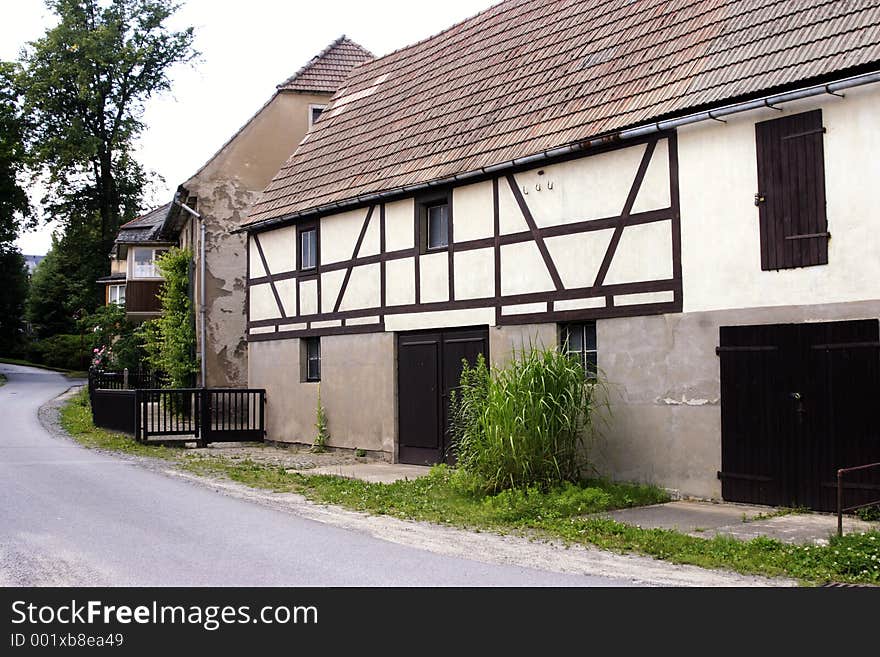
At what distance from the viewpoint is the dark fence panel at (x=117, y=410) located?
800 inches

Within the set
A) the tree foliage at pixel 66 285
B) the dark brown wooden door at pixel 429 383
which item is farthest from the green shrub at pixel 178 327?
the tree foliage at pixel 66 285

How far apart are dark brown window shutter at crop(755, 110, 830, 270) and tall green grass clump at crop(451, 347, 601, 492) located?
280 centimetres

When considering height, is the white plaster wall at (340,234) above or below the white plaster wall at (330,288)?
above

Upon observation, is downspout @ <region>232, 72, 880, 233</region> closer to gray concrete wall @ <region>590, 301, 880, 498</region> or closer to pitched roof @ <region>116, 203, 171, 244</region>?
gray concrete wall @ <region>590, 301, 880, 498</region>

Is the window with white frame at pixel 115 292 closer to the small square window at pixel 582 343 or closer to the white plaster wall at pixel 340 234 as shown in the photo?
the white plaster wall at pixel 340 234

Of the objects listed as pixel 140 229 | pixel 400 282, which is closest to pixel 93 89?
pixel 140 229

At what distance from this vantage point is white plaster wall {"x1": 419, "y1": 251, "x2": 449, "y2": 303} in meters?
15.8

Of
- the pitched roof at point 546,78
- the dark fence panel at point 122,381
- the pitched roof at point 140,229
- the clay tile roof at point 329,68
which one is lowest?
→ the dark fence panel at point 122,381

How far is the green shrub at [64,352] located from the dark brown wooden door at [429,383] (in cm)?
5080

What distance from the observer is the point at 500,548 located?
879 cm

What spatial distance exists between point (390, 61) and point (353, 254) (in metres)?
5.65

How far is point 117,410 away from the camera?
2150 cm
